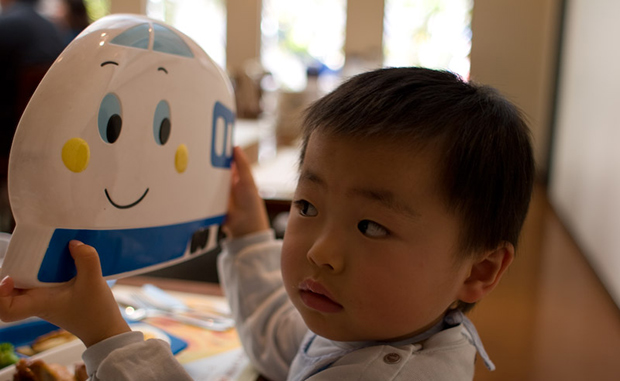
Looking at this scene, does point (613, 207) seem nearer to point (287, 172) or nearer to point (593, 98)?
point (593, 98)

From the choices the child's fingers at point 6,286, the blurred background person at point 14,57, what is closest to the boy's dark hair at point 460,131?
the child's fingers at point 6,286

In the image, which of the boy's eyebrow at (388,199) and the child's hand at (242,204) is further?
the child's hand at (242,204)

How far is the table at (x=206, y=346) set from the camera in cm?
76

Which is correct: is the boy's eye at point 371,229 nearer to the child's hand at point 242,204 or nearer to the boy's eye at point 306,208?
the boy's eye at point 306,208

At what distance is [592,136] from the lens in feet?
Result: 3.87

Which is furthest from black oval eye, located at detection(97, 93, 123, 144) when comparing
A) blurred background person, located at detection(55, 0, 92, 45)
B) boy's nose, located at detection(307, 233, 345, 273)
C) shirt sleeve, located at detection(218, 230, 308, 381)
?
blurred background person, located at detection(55, 0, 92, 45)

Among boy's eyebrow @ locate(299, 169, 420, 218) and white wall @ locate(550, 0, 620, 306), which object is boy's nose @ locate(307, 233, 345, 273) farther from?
white wall @ locate(550, 0, 620, 306)

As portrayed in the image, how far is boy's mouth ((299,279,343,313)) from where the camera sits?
57 centimetres

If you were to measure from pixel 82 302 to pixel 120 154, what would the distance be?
0.45 feet

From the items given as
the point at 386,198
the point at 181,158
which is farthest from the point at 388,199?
the point at 181,158

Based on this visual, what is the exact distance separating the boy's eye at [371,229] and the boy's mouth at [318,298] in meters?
0.07

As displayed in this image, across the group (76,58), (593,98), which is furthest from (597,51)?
(76,58)

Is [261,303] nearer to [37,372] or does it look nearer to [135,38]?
[37,372]

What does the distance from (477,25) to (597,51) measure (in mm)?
319
